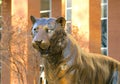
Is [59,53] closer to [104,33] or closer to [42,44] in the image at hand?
[42,44]

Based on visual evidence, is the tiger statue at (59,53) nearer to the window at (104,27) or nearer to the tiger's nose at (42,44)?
the tiger's nose at (42,44)

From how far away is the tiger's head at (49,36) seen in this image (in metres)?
4.08

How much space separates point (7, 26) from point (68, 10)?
8.44m

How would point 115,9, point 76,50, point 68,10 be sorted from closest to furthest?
Result: point 76,50 → point 115,9 → point 68,10

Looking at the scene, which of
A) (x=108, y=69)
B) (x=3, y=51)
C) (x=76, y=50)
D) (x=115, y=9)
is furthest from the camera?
(x=115, y=9)

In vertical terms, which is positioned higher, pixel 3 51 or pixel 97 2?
pixel 97 2

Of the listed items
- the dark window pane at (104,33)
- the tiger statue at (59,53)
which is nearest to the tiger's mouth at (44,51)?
the tiger statue at (59,53)

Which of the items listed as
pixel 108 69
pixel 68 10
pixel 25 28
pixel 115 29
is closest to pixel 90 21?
pixel 25 28

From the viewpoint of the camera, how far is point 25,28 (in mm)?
23938

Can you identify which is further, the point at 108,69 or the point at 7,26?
the point at 7,26

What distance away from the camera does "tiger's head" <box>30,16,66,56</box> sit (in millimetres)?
4082

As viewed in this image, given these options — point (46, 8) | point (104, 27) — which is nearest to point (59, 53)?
point (104, 27)

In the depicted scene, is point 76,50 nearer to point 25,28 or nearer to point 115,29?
point 25,28

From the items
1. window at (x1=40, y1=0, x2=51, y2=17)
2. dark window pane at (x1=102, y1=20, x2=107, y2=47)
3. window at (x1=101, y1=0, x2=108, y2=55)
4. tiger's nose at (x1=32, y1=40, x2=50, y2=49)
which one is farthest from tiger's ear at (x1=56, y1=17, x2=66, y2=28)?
window at (x1=40, y1=0, x2=51, y2=17)
